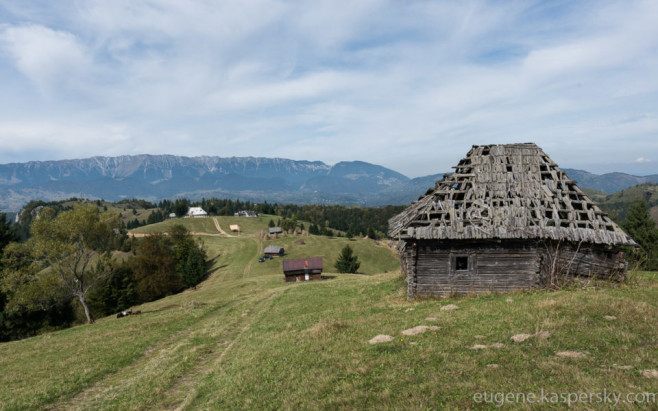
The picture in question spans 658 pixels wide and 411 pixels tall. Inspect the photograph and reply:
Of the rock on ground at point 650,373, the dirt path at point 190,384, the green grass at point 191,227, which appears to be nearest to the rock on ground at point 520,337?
the rock on ground at point 650,373

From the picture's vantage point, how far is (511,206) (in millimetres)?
21062

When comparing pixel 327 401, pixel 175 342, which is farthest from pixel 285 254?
pixel 327 401

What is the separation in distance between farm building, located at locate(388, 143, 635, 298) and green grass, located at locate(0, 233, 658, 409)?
54.8 inches

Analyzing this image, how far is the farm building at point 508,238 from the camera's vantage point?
66.1 feet

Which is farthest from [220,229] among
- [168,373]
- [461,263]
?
[168,373]

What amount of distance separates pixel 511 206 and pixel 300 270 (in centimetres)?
4266

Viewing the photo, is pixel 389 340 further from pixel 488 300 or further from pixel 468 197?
pixel 468 197

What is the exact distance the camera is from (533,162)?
2325 centimetres

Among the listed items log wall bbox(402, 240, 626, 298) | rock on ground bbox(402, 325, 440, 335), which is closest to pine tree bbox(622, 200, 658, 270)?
log wall bbox(402, 240, 626, 298)

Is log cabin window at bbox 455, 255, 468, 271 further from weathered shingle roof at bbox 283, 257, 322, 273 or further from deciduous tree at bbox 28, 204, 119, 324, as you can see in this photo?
deciduous tree at bbox 28, 204, 119, 324

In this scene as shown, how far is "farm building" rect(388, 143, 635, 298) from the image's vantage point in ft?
66.1

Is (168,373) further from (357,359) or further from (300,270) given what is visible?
(300,270)

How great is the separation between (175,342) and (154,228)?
15345 cm

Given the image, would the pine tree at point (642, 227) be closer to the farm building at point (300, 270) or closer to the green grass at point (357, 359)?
the green grass at point (357, 359)
